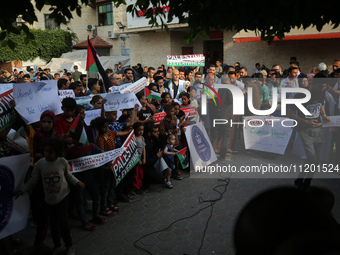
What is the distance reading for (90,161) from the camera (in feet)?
15.4

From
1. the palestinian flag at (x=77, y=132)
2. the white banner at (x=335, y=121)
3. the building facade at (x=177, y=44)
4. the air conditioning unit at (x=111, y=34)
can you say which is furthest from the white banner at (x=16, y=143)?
the air conditioning unit at (x=111, y=34)

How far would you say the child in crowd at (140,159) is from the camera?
5.97m

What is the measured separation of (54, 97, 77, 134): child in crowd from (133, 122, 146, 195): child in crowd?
1.29 m

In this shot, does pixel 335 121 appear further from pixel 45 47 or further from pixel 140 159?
pixel 45 47

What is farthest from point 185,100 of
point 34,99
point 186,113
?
point 34,99

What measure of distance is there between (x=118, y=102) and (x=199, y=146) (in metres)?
2.29

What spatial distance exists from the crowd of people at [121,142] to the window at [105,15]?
24713 mm

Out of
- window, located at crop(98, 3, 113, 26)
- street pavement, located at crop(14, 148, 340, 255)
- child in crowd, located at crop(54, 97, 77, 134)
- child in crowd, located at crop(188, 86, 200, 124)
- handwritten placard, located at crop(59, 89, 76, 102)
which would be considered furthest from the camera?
window, located at crop(98, 3, 113, 26)

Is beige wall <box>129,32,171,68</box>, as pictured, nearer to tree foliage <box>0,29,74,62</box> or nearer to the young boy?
tree foliage <box>0,29,74,62</box>

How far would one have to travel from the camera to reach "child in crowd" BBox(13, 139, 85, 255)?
3955mm

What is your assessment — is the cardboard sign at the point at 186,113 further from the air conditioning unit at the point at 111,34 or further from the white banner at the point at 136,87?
the air conditioning unit at the point at 111,34

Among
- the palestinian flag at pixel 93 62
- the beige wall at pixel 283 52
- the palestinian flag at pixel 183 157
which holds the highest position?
the beige wall at pixel 283 52

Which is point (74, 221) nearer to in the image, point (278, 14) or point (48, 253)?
point (48, 253)

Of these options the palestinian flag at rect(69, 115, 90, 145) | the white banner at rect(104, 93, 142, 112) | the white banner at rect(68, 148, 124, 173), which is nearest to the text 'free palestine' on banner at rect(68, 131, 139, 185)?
the white banner at rect(68, 148, 124, 173)
